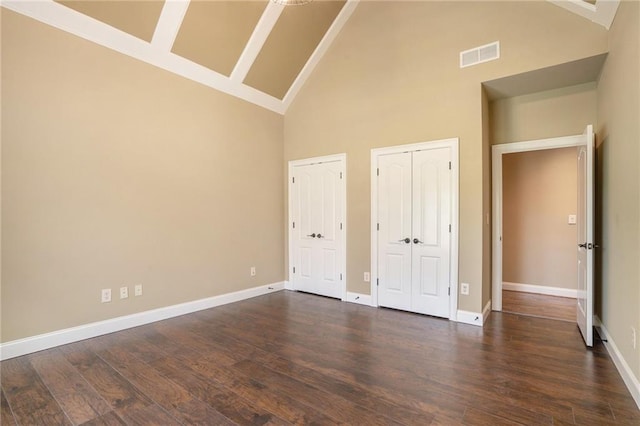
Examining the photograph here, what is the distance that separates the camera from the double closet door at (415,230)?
3771 mm

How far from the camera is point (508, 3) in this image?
11.0 ft

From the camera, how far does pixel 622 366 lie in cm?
237

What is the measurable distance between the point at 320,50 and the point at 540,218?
4.43 metres

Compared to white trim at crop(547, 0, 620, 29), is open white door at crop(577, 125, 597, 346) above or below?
below

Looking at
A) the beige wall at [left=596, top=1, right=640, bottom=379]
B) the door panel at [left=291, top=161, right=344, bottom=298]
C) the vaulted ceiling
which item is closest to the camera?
the beige wall at [left=596, top=1, right=640, bottom=379]

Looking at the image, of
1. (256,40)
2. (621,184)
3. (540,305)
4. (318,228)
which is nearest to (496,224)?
(540,305)

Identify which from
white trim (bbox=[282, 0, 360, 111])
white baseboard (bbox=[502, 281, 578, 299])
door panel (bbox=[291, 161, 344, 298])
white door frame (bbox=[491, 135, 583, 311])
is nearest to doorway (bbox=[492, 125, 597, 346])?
white door frame (bbox=[491, 135, 583, 311])

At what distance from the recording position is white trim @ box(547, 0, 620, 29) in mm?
2672

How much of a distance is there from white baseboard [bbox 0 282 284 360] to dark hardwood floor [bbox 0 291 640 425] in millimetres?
111

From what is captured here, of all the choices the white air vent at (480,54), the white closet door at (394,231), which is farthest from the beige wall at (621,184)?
the white closet door at (394,231)

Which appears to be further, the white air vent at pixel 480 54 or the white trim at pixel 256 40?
the white trim at pixel 256 40

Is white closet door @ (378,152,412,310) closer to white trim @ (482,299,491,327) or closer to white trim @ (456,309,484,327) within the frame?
white trim @ (456,309,484,327)

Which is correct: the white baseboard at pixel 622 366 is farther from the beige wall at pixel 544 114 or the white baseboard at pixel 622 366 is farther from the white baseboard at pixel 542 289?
the beige wall at pixel 544 114

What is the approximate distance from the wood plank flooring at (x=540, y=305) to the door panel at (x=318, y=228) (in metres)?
2.41
